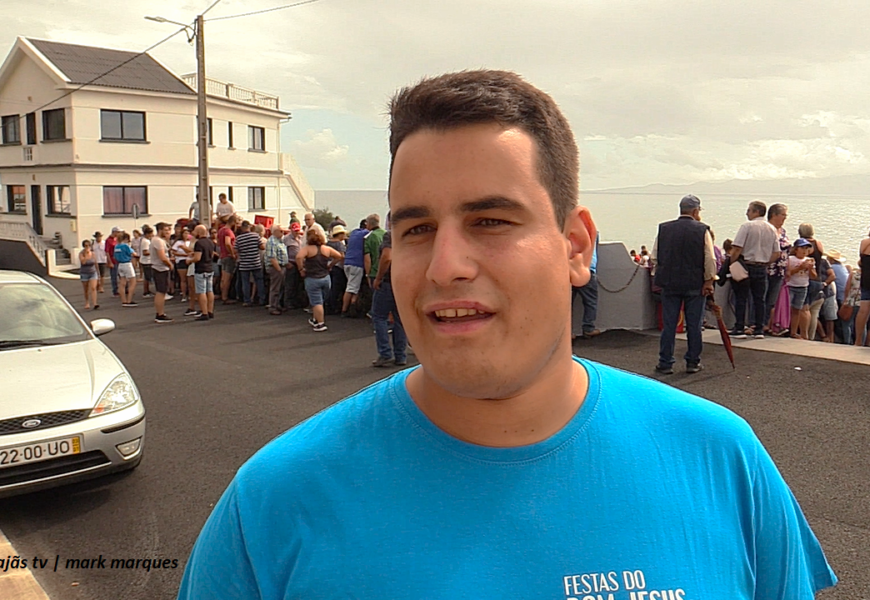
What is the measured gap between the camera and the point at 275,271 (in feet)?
47.4

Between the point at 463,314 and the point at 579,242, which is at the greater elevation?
the point at 579,242

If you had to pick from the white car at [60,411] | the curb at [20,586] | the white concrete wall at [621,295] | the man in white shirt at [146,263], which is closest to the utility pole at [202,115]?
the man in white shirt at [146,263]

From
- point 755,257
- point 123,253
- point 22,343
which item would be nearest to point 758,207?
point 755,257

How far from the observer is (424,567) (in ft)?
4.13

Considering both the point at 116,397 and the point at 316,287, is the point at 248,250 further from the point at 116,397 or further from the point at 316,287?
the point at 116,397

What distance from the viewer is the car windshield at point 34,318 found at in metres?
6.23

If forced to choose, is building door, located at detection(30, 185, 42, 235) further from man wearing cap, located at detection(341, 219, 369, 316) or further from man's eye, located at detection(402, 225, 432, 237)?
man's eye, located at detection(402, 225, 432, 237)

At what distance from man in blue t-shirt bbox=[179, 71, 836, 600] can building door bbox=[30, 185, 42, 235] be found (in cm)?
3931

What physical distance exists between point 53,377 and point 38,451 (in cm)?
79

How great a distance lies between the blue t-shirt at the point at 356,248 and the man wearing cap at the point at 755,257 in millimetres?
6171

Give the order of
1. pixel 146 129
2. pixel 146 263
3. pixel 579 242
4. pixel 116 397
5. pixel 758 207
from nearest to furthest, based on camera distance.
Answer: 1. pixel 579 242
2. pixel 116 397
3. pixel 758 207
4. pixel 146 263
5. pixel 146 129

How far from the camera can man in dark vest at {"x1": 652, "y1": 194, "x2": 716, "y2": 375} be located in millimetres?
8445

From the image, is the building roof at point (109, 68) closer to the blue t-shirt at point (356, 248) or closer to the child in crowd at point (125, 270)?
the child in crowd at point (125, 270)

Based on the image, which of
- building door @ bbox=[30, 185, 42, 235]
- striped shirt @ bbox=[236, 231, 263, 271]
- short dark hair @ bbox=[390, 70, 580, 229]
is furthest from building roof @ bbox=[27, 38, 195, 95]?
short dark hair @ bbox=[390, 70, 580, 229]
